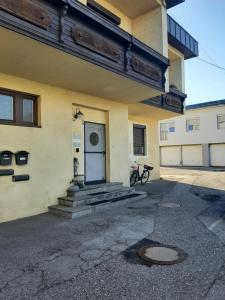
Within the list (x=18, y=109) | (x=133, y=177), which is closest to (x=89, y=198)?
(x=18, y=109)

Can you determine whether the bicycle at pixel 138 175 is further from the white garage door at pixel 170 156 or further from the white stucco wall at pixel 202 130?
the white garage door at pixel 170 156

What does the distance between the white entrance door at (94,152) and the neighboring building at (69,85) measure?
4 centimetres

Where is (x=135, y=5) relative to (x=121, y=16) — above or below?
above

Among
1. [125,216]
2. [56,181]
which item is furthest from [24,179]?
[125,216]

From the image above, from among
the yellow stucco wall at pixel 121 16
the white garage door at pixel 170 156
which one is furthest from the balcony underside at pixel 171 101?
the white garage door at pixel 170 156

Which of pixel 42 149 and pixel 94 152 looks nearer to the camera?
pixel 42 149

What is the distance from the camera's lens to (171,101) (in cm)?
1297

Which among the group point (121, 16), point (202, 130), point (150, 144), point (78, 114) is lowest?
point (150, 144)

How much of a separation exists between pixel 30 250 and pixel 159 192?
7.20 metres

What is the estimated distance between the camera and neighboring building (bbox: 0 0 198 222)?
5.56 m

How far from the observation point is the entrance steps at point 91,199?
6929 mm

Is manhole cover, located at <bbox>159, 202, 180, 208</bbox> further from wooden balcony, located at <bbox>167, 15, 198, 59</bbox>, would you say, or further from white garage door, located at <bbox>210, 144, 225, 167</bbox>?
white garage door, located at <bbox>210, 144, 225, 167</bbox>

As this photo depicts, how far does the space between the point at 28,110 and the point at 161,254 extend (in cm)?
516

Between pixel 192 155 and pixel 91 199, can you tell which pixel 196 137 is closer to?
pixel 192 155
